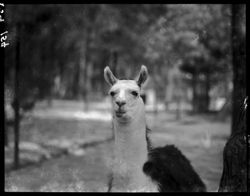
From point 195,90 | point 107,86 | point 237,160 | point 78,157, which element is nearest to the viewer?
point 237,160

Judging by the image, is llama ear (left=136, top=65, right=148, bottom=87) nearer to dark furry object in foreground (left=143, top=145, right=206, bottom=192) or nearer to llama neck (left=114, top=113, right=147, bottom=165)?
llama neck (left=114, top=113, right=147, bottom=165)

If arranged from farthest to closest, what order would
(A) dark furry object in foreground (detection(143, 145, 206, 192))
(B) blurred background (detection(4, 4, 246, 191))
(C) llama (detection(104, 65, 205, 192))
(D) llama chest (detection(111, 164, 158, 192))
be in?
(B) blurred background (detection(4, 4, 246, 191)) → (A) dark furry object in foreground (detection(143, 145, 206, 192)) → (D) llama chest (detection(111, 164, 158, 192)) → (C) llama (detection(104, 65, 205, 192))

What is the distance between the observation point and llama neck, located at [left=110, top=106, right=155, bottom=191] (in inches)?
151

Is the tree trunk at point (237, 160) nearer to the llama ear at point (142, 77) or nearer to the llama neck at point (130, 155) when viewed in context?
the llama neck at point (130, 155)

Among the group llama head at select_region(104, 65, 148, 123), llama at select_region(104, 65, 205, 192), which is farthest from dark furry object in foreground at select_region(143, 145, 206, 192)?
llama head at select_region(104, 65, 148, 123)

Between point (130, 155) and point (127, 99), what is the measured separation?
0.63 m

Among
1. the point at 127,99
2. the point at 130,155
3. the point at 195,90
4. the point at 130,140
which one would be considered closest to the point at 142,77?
the point at 127,99

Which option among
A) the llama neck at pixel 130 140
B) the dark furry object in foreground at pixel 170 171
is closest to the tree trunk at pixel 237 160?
the dark furry object in foreground at pixel 170 171

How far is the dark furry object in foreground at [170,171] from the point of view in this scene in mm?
4281

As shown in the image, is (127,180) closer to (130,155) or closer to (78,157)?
(130,155)

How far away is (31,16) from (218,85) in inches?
660

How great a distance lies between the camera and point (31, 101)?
12.0 meters

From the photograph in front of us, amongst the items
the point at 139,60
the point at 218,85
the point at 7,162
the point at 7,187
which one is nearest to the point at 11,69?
the point at 7,162

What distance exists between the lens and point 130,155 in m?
3.89
